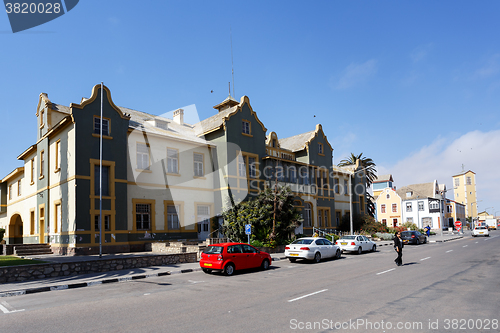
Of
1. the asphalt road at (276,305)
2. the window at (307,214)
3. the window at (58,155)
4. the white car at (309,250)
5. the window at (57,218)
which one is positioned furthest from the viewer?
the window at (307,214)

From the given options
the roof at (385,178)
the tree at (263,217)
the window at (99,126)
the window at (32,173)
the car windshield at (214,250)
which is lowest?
the car windshield at (214,250)

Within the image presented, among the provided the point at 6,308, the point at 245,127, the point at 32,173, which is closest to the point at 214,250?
the point at 6,308

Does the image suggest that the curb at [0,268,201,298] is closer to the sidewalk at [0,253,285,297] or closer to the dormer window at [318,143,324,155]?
the sidewalk at [0,253,285,297]

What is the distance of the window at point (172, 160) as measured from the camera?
3050cm

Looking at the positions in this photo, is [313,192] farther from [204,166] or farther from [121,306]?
[121,306]

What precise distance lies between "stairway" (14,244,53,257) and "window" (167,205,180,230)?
28.1ft

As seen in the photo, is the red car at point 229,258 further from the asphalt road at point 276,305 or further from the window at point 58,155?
the window at point 58,155

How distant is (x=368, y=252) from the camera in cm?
Result: 3050

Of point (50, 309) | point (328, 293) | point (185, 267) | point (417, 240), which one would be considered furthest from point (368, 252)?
point (50, 309)

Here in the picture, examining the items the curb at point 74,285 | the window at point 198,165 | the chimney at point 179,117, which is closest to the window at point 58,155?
the window at point 198,165

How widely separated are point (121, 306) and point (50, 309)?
1885 mm

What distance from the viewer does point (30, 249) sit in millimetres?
25266

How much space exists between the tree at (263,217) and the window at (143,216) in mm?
5956

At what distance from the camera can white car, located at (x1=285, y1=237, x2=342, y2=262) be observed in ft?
72.3
